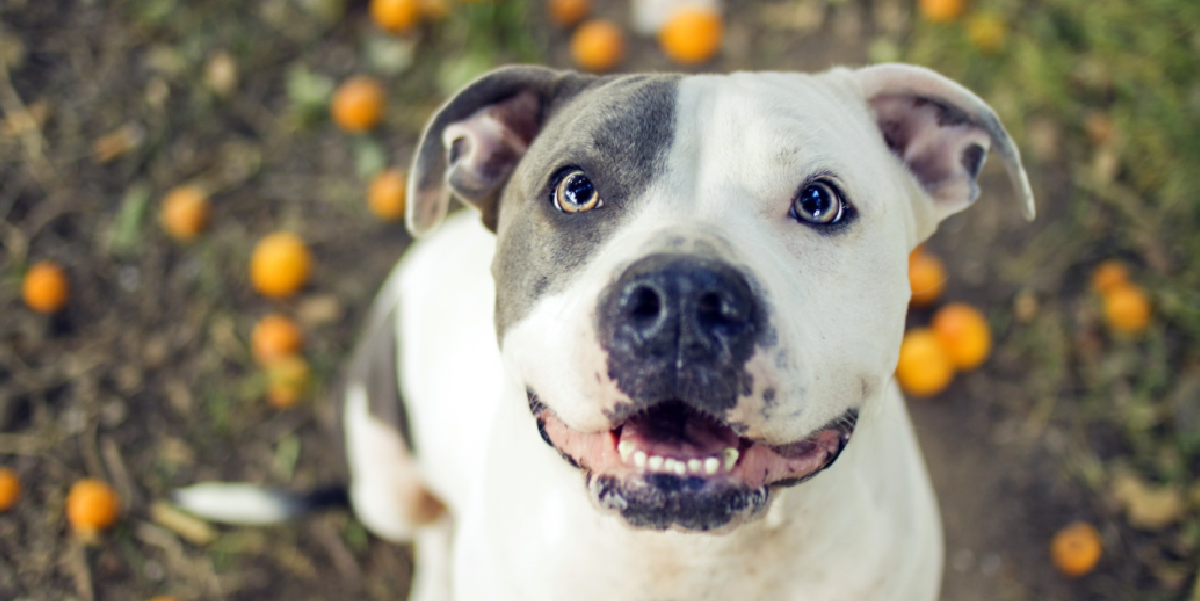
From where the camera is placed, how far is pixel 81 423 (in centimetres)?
381

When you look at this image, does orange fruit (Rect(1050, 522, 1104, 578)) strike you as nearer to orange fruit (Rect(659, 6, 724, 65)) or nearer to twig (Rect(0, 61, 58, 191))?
orange fruit (Rect(659, 6, 724, 65))

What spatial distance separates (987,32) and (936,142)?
2372mm

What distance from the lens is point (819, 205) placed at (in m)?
1.88

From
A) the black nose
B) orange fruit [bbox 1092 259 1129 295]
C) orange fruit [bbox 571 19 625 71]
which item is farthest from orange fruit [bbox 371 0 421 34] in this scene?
orange fruit [bbox 1092 259 1129 295]

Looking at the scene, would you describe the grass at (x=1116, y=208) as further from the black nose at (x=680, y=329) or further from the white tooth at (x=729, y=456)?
the black nose at (x=680, y=329)

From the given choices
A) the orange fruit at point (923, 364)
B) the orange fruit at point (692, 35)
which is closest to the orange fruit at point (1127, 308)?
the orange fruit at point (923, 364)

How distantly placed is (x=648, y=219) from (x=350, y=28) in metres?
3.27

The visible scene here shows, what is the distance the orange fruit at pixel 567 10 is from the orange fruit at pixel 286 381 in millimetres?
2170

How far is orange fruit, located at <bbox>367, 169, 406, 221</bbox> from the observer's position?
4.01m

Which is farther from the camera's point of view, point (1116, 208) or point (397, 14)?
point (397, 14)

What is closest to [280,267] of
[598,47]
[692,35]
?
[598,47]

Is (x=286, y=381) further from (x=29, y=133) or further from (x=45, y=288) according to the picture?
(x=29, y=133)

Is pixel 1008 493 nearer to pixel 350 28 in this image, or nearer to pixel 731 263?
pixel 731 263

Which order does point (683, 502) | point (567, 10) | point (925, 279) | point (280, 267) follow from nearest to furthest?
1. point (683, 502)
2. point (925, 279)
3. point (280, 267)
4. point (567, 10)
